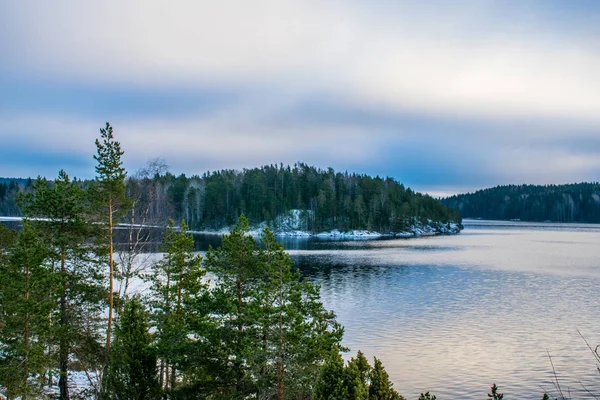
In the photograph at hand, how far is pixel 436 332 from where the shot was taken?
3675 cm

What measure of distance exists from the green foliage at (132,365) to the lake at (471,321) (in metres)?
13.7

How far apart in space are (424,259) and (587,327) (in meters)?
49.4

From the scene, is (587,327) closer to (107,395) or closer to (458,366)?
(458,366)

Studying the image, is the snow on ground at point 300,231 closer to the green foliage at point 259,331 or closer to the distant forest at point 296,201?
the distant forest at point 296,201

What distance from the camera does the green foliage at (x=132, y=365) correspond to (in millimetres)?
18797

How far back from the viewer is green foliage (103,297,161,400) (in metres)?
18.8

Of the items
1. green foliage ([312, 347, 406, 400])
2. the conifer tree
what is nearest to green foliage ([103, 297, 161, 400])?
the conifer tree

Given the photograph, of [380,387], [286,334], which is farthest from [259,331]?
[380,387]

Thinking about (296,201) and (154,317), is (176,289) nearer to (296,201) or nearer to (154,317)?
(154,317)

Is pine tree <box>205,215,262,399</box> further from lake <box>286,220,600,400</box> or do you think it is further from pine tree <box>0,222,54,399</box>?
lake <box>286,220,600,400</box>

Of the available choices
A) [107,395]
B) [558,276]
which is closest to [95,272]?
[107,395]

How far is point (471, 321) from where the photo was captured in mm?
40250

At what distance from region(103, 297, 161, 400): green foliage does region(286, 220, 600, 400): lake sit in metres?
13.7

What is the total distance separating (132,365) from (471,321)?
30322 mm
